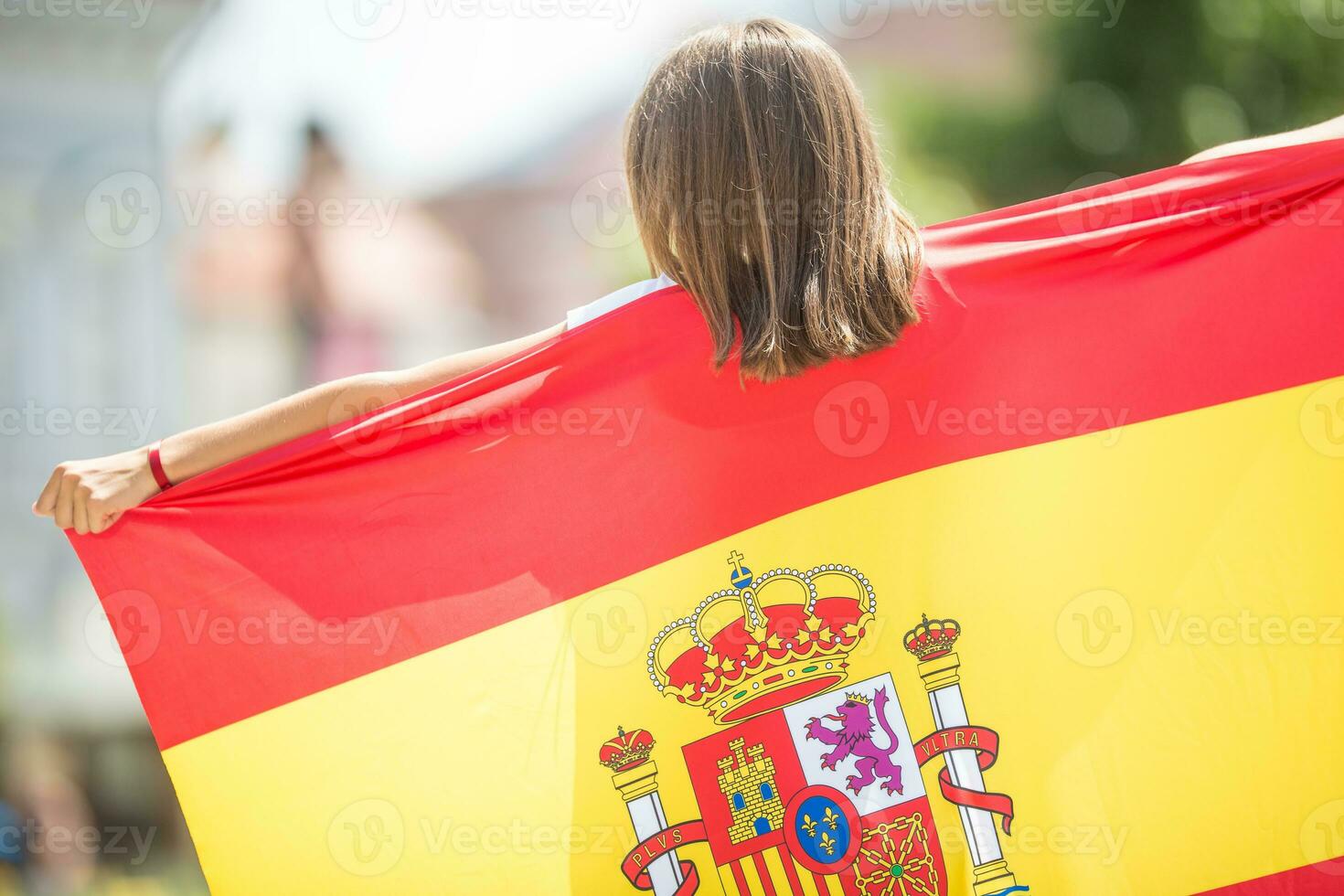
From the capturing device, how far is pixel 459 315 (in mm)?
11734

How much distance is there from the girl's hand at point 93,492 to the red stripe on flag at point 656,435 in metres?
0.04

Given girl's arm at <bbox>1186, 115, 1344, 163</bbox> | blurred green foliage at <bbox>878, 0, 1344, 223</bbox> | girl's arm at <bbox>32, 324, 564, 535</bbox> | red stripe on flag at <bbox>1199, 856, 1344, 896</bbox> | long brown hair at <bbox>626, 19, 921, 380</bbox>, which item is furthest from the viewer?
blurred green foliage at <bbox>878, 0, 1344, 223</bbox>

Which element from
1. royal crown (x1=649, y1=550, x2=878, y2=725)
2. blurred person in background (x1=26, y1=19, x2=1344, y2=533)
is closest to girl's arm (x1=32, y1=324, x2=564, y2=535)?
blurred person in background (x1=26, y1=19, x2=1344, y2=533)

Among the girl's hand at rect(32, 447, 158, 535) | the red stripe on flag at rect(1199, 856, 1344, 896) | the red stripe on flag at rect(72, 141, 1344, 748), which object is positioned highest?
the girl's hand at rect(32, 447, 158, 535)

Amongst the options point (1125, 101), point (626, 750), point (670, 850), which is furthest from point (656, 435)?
point (1125, 101)

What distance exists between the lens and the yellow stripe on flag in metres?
2.11

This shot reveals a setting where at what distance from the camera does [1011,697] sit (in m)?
2.11

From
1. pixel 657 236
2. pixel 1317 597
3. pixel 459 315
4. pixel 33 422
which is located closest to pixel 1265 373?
pixel 1317 597

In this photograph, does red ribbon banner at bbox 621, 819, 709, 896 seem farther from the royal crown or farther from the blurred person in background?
the blurred person in background

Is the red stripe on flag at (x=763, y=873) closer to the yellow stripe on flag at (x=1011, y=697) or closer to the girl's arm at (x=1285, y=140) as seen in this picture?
the yellow stripe on flag at (x=1011, y=697)

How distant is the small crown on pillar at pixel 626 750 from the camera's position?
7.04 feet

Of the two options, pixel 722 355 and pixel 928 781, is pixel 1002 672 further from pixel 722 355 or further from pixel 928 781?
pixel 722 355

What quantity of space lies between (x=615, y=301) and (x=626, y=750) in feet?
2.87

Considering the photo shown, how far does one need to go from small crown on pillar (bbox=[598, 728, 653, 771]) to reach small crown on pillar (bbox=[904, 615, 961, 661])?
527 millimetres
